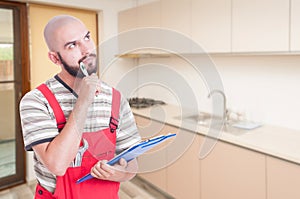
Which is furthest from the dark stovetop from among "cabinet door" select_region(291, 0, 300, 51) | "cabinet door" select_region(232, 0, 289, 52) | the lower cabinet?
"cabinet door" select_region(291, 0, 300, 51)

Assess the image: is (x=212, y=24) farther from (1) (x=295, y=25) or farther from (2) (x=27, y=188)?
(2) (x=27, y=188)

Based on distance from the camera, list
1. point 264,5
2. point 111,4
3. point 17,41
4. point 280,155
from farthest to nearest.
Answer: point 111,4, point 17,41, point 264,5, point 280,155

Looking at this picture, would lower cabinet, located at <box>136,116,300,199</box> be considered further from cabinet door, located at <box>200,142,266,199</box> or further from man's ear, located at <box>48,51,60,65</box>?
man's ear, located at <box>48,51,60,65</box>

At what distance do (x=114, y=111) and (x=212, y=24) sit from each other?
1.63 m

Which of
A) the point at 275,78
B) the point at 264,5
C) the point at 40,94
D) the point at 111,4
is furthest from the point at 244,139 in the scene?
the point at 111,4

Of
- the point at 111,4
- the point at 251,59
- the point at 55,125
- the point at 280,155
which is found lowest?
the point at 280,155

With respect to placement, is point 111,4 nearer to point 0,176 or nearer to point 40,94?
point 0,176

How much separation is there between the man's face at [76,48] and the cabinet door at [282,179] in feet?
4.47

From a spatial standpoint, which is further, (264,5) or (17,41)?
(17,41)

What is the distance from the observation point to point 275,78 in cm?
Answer: 205

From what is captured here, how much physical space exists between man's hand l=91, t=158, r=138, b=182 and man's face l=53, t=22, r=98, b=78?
261mm

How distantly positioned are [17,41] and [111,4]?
1273mm

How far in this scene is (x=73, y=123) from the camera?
62 centimetres

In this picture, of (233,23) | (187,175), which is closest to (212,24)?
(233,23)
